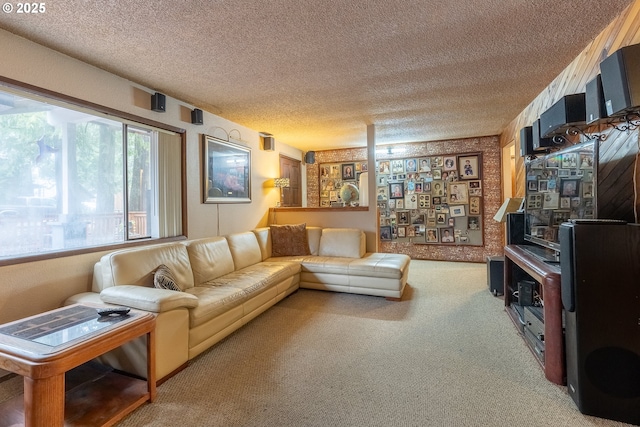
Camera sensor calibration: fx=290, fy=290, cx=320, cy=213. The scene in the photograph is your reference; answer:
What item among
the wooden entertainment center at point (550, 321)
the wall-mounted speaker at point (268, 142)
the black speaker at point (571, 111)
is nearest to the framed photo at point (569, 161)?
the black speaker at point (571, 111)

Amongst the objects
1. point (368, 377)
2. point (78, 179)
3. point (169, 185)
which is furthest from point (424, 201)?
point (78, 179)

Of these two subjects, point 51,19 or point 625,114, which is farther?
point 51,19

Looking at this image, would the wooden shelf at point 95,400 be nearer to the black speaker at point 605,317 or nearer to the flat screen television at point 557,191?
the black speaker at point 605,317

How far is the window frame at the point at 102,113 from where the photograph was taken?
2.02 m

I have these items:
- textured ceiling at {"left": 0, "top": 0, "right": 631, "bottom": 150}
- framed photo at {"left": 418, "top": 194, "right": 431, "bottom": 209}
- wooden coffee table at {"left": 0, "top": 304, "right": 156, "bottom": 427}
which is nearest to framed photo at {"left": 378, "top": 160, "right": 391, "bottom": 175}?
framed photo at {"left": 418, "top": 194, "right": 431, "bottom": 209}

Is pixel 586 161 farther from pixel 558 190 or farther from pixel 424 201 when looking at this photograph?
pixel 424 201

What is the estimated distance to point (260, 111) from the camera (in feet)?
12.3

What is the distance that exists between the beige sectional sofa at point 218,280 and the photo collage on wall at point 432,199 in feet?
6.78

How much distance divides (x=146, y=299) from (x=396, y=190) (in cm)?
502

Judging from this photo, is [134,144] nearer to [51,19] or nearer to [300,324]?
[51,19]

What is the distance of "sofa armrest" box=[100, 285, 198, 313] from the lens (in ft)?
6.27

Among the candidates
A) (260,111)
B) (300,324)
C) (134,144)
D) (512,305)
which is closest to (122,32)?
(134,144)

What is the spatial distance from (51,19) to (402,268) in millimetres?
3703

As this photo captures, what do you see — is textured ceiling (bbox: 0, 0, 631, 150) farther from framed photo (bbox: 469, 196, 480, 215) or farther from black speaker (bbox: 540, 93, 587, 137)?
framed photo (bbox: 469, 196, 480, 215)
